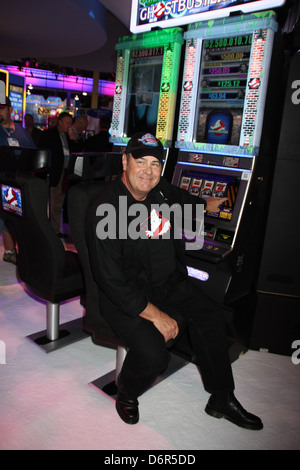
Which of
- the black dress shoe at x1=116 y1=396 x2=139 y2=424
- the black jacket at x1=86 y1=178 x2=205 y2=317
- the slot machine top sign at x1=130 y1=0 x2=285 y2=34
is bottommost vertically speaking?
the black dress shoe at x1=116 y1=396 x2=139 y2=424

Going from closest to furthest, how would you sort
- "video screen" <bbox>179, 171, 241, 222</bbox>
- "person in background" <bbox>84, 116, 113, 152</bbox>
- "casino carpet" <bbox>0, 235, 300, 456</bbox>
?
"casino carpet" <bbox>0, 235, 300, 456</bbox>, "video screen" <bbox>179, 171, 241, 222</bbox>, "person in background" <bbox>84, 116, 113, 152</bbox>

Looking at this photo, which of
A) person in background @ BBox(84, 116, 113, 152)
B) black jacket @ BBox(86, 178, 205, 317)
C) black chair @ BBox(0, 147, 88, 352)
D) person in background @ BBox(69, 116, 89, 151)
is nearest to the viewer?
black jacket @ BBox(86, 178, 205, 317)

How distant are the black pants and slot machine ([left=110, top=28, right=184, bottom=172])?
3.84 ft

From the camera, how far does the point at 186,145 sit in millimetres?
2531

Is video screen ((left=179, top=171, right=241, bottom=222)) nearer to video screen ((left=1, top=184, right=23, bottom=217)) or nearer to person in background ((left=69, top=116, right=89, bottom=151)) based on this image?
video screen ((left=1, top=184, right=23, bottom=217))

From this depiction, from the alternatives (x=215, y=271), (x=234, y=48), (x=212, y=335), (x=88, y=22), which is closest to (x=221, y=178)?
(x=215, y=271)

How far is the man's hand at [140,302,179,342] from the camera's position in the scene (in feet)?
5.65

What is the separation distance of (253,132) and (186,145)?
49 centimetres

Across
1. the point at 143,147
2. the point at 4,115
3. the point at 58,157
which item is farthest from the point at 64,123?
the point at 143,147

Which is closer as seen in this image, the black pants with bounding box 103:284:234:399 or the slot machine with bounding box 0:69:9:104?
the black pants with bounding box 103:284:234:399

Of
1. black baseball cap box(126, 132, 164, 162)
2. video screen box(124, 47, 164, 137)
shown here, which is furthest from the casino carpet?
video screen box(124, 47, 164, 137)

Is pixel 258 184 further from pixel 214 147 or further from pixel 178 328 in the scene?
pixel 178 328

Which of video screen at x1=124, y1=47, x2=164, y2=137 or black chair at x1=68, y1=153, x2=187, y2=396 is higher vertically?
video screen at x1=124, y1=47, x2=164, y2=137

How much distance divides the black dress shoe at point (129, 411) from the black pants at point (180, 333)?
0.05 metres
